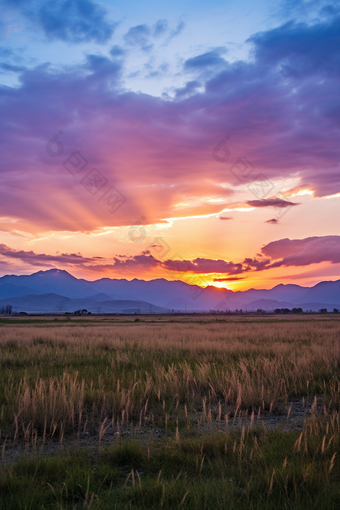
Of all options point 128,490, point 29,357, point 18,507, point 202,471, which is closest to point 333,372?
point 202,471

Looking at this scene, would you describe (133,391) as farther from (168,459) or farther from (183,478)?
(183,478)

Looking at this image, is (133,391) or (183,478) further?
(133,391)

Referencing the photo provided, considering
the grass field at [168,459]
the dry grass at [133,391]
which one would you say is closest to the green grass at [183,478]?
the grass field at [168,459]

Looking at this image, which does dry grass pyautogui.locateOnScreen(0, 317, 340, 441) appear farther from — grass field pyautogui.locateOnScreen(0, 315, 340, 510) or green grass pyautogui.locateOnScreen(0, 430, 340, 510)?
green grass pyautogui.locateOnScreen(0, 430, 340, 510)

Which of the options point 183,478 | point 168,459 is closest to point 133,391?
point 168,459

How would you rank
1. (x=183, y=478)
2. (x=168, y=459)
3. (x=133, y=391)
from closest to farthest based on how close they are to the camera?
(x=183, y=478) → (x=168, y=459) → (x=133, y=391)

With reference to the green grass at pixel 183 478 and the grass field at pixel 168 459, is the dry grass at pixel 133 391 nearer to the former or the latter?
the grass field at pixel 168 459

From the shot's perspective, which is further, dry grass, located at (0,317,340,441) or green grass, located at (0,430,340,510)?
dry grass, located at (0,317,340,441)

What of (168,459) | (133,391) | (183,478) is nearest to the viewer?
(183,478)

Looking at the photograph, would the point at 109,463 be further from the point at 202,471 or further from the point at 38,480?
the point at 202,471

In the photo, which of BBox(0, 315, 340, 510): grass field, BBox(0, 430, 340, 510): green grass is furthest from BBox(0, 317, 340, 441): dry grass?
BBox(0, 430, 340, 510): green grass

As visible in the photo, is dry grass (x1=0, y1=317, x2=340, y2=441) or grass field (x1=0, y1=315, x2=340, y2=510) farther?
dry grass (x1=0, y1=317, x2=340, y2=441)

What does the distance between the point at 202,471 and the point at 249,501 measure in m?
0.82

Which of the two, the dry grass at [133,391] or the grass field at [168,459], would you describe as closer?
the grass field at [168,459]
